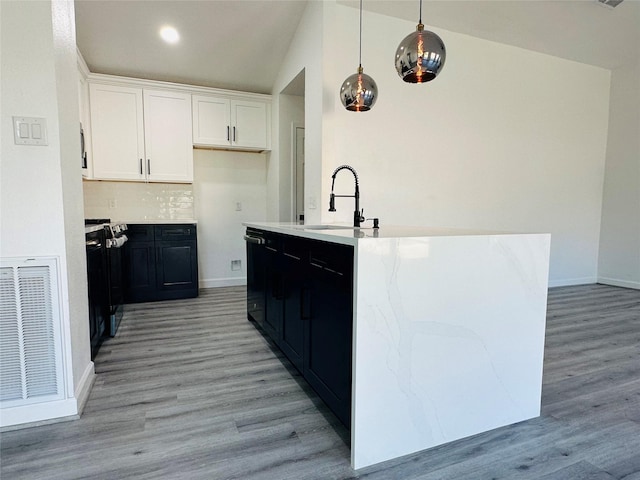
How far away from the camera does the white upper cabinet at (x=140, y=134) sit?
3840 mm

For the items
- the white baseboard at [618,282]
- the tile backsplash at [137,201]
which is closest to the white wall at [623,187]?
the white baseboard at [618,282]

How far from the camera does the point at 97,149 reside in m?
3.84

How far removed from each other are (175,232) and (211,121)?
56.0 inches

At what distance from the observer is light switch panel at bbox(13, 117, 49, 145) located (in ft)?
5.22

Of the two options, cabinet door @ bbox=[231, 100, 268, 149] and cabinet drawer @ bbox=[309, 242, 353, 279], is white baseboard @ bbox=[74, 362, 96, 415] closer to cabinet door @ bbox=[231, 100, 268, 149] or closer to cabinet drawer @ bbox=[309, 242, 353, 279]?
cabinet drawer @ bbox=[309, 242, 353, 279]

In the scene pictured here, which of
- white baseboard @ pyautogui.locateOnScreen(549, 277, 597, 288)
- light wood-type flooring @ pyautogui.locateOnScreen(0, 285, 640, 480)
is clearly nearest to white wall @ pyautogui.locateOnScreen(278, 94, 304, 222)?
light wood-type flooring @ pyautogui.locateOnScreen(0, 285, 640, 480)

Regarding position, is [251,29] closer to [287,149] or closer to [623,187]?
[287,149]

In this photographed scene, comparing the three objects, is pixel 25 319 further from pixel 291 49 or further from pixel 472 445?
pixel 291 49

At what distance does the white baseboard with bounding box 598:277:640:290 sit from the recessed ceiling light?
6426 millimetres

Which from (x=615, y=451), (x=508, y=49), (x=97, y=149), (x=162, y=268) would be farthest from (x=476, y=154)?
(x=97, y=149)

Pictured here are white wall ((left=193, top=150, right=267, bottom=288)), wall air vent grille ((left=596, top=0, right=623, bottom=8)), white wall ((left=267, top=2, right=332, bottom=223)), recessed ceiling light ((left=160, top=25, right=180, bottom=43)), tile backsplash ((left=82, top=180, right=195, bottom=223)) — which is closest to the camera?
white wall ((left=267, top=2, right=332, bottom=223))

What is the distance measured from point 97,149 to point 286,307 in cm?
308

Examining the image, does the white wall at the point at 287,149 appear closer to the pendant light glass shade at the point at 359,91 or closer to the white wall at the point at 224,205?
the white wall at the point at 224,205

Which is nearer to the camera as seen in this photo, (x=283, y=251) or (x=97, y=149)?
(x=283, y=251)
